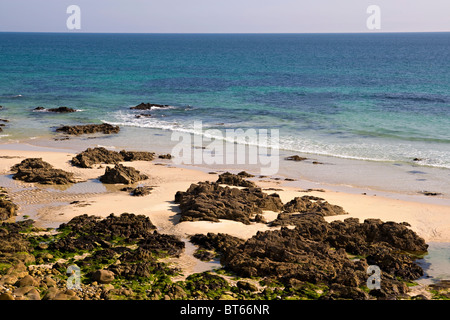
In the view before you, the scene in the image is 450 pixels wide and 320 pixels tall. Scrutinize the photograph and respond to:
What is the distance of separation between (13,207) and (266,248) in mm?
9895

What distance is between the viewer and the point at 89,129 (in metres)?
36.5

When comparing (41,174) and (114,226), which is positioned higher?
(41,174)

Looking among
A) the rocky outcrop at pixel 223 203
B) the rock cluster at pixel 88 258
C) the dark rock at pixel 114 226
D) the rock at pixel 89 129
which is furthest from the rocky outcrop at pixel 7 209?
the rock at pixel 89 129

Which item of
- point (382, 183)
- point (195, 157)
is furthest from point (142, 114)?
point (382, 183)

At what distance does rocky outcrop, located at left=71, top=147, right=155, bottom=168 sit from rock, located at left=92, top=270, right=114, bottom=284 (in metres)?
13.6

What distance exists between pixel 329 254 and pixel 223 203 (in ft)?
16.9

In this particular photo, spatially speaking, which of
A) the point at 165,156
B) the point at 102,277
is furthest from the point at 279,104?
the point at 102,277

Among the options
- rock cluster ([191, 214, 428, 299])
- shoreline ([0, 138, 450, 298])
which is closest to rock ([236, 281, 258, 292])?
rock cluster ([191, 214, 428, 299])

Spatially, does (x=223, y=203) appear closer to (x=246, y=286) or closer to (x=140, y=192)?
(x=140, y=192)

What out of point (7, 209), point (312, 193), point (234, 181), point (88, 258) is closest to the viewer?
point (88, 258)

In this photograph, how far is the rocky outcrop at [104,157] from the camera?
26562 mm

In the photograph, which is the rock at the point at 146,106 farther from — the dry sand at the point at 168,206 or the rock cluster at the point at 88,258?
the rock cluster at the point at 88,258

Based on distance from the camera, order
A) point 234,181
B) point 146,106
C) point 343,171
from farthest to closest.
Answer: point 146,106, point 343,171, point 234,181

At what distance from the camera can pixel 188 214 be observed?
1878 centimetres
